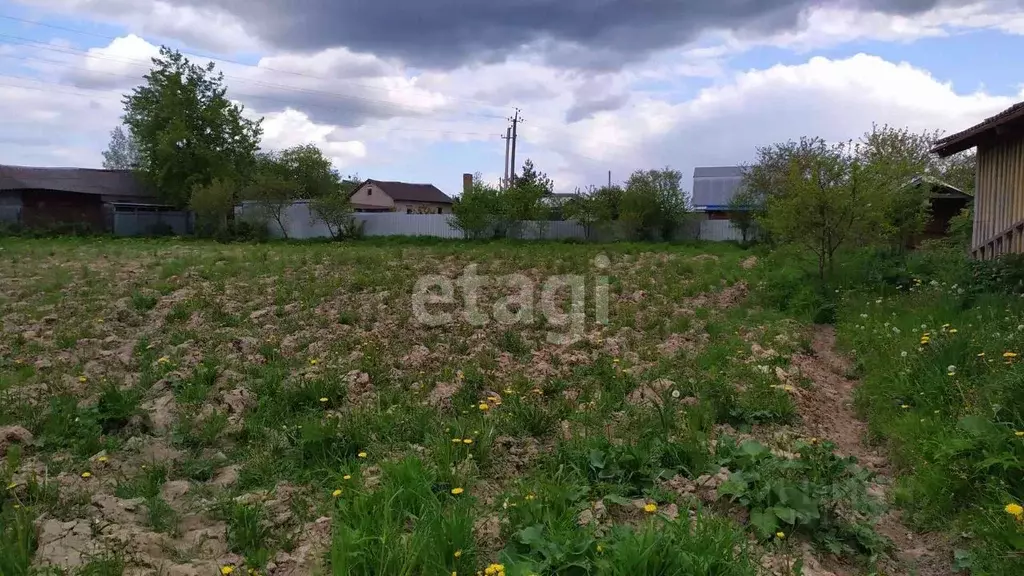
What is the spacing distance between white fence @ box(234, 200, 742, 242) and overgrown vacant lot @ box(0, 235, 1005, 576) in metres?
19.8

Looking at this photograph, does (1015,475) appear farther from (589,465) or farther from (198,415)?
(198,415)

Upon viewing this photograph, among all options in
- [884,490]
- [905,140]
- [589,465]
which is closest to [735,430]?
[884,490]

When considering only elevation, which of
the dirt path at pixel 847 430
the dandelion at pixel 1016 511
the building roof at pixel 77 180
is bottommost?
the dirt path at pixel 847 430

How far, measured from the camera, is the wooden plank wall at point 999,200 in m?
10.6

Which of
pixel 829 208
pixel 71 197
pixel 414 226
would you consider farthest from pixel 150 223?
pixel 829 208

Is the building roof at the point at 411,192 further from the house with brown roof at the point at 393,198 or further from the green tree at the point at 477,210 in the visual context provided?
the green tree at the point at 477,210

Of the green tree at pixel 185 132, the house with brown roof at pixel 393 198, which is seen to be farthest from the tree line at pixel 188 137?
the house with brown roof at pixel 393 198

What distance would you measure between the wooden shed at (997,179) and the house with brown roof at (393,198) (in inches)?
1676

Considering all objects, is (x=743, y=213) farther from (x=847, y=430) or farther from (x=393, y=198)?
(x=393, y=198)

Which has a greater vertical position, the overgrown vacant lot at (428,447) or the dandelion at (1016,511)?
the dandelion at (1016,511)

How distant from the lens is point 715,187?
39344 millimetres

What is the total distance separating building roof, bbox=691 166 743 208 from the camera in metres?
38.8

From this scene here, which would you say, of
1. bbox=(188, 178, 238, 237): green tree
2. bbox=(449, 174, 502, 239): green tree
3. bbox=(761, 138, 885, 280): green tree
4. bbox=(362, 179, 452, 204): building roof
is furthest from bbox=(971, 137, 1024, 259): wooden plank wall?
bbox=(362, 179, 452, 204): building roof

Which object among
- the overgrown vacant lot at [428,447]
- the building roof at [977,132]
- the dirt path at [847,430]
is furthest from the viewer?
the building roof at [977,132]
